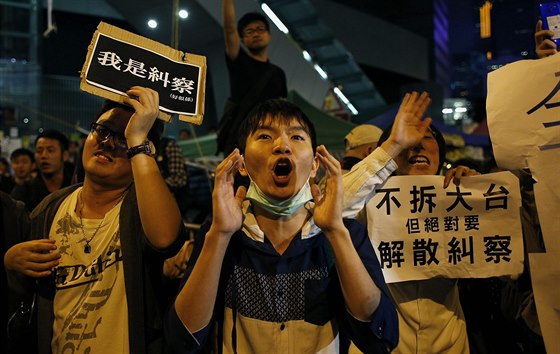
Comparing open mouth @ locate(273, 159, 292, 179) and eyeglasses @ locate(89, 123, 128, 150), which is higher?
eyeglasses @ locate(89, 123, 128, 150)

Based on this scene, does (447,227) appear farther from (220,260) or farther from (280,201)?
(220,260)

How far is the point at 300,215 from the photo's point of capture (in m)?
2.31

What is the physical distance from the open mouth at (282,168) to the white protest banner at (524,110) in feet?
3.53

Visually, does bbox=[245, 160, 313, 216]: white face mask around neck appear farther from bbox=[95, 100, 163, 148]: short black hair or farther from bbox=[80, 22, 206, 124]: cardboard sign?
bbox=[95, 100, 163, 148]: short black hair

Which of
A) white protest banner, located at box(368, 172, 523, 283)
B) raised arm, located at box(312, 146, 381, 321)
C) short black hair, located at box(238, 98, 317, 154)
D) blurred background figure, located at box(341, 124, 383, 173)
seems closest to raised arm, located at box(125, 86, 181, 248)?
short black hair, located at box(238, 98, 317, 154)

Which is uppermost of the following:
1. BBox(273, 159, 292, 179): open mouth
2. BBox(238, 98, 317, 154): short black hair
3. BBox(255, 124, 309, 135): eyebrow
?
BBox(238, 98, 317, 154): short black hair

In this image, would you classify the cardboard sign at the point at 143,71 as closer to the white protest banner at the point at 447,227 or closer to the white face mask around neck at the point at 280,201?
the white face mask around neck at the point at 280,201

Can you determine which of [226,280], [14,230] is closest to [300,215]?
[226,280]

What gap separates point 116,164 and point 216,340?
36.5 inches

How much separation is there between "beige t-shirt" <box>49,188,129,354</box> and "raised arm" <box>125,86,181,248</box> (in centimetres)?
29

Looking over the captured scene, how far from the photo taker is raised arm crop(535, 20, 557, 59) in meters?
2.81

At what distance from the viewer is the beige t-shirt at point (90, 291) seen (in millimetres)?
2316

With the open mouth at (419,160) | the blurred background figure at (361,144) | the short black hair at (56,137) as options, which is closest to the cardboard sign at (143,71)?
the open mouth at (419,160)

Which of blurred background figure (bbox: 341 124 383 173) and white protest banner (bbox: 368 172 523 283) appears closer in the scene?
white protest banner (bbox: 368 172 523 283)
